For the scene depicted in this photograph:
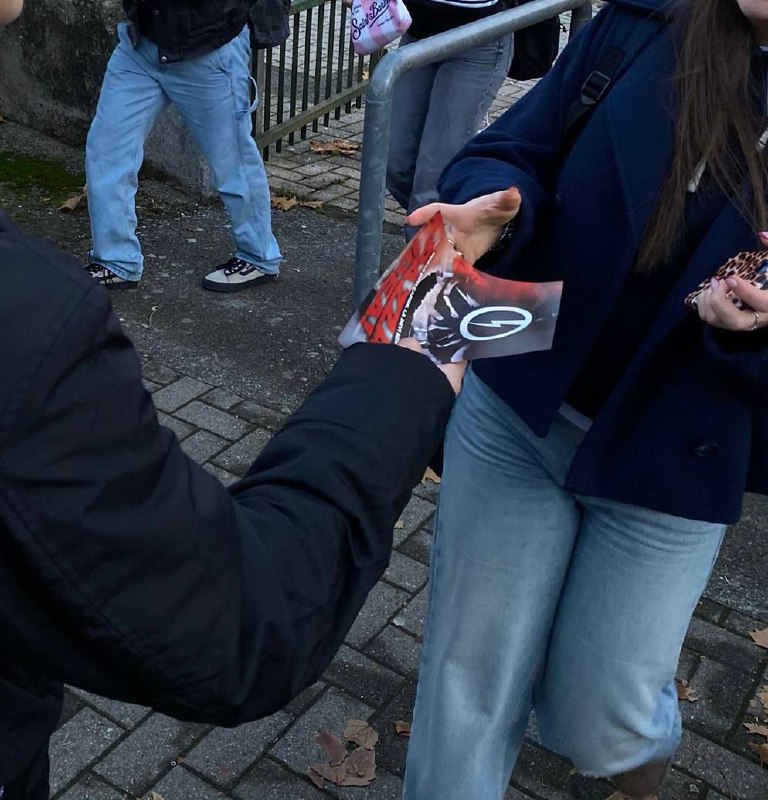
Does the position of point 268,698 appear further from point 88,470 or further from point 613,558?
point 613,558

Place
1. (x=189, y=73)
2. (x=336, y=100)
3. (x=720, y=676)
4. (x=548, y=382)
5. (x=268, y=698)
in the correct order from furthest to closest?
(x=336, y=100)
(x=189, y=73)
(x=720, y=676)
(x=548, y=382)
(x=268, y=698)

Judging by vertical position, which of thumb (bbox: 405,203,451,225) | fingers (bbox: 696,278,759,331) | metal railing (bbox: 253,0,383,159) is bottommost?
metal railing (bbox: 253,0,383,159)

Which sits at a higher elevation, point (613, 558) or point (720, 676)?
point (613, 558)

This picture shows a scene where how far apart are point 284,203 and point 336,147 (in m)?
1.09

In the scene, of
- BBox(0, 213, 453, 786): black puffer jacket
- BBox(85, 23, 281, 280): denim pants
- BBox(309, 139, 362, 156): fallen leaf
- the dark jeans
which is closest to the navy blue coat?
BBox(0, 213, 453, 786): black puffer jacket

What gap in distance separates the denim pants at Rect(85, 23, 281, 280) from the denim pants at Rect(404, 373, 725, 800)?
291 cm

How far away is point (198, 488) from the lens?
1.13 m

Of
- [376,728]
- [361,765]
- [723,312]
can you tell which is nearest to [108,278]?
[376,728]

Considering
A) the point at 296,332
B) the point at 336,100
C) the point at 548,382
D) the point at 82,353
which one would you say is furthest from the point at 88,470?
the point at 336,100

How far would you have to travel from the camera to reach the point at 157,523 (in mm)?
1061

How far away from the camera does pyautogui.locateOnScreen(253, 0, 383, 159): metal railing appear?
20.4ft

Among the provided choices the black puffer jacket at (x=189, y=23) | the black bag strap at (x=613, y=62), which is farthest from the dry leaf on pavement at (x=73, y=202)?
the black bag strap at (x=613, y=62)

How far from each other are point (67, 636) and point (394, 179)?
4.02 m

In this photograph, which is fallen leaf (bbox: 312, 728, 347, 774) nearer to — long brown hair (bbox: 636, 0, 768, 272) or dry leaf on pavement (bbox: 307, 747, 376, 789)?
dry leaf on pavement (bbox: 307, 747, 376, 789)
